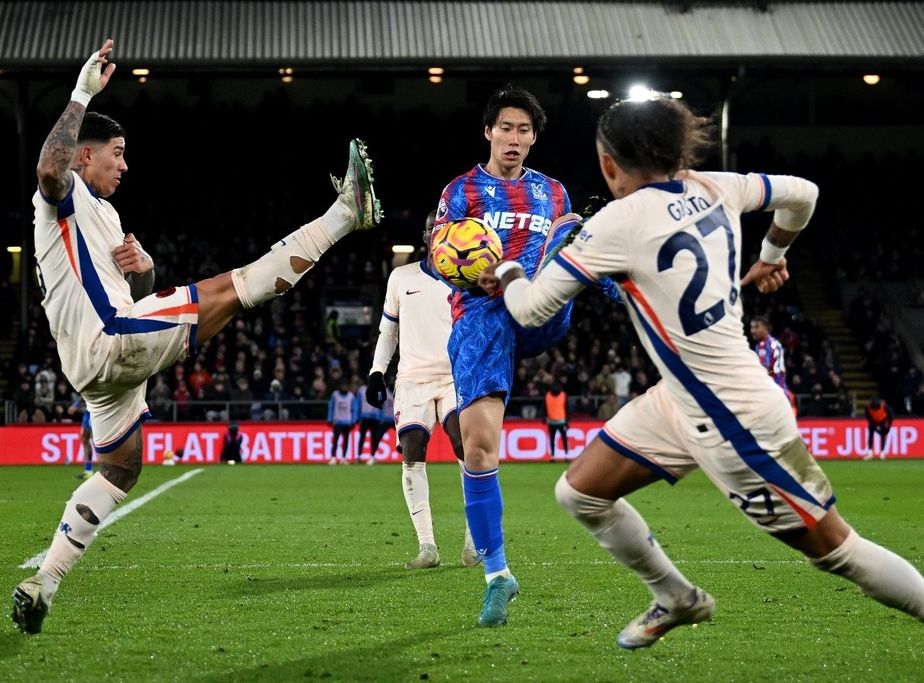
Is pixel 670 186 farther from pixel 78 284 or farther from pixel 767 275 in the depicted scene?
pixel 78 284

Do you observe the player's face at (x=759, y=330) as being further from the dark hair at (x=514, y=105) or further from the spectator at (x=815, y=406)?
the dark hair at (x=514, y=105)

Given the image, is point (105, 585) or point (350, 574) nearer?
point (105, 585)

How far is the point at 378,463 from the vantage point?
83.3 feet

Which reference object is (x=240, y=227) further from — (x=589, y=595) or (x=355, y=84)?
(x=589, y=595)

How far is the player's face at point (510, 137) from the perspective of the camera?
700 centimetres

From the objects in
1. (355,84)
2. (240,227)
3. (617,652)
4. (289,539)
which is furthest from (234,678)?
(355,84)

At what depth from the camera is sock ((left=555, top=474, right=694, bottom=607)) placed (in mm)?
4984

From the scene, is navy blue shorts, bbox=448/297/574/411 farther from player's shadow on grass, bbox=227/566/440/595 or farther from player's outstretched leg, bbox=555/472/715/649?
player's outstretched leg, bbox=555/472/715/649

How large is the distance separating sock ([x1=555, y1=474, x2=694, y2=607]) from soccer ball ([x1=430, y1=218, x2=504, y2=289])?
1604 millimetres

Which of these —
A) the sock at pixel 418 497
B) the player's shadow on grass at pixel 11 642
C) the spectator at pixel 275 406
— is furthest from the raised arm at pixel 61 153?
the spectator at pixel 275 406

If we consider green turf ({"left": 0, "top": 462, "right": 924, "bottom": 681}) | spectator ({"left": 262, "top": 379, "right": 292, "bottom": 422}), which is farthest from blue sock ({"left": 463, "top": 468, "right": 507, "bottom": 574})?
spectator ({"left": 262, "top": 379, "right": 292, "bottom": 422})

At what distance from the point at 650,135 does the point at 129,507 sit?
33.2 feet

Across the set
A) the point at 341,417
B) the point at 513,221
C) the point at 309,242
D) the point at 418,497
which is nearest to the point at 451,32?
the point at 341,417

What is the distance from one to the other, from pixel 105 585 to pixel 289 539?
2976 mm
